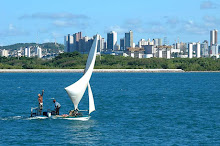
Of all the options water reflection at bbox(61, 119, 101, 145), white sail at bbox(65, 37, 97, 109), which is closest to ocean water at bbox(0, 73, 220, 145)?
water reflection at bbox(61, 119, 101, 145)

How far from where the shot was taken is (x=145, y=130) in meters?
39.9

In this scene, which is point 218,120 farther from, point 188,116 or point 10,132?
point 10,132

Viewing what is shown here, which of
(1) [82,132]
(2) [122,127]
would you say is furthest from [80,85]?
(1) [82,132]

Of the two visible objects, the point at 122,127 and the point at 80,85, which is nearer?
the point at 122,127

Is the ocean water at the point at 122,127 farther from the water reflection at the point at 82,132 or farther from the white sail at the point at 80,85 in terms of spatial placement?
the white sail at the point at 80,85

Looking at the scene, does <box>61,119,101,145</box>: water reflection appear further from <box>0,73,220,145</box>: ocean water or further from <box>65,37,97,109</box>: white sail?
<box>65,37,97,109</box>: white sail

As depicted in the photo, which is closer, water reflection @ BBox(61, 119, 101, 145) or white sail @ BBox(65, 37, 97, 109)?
water reflection @ BBox(61, 119, 101, 145)

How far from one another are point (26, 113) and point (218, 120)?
58.3 ft

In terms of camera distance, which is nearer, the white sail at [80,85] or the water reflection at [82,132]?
the water reflection at [82,132]

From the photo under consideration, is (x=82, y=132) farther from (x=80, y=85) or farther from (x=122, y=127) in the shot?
(x=80, y=85)

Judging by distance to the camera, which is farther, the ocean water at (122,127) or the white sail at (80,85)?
the white sail at (80,85)

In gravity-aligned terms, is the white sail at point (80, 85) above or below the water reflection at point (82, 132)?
above

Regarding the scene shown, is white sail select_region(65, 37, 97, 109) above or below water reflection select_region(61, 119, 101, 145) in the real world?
above

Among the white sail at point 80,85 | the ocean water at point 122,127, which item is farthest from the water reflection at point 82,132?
the white sail at point 80,85
